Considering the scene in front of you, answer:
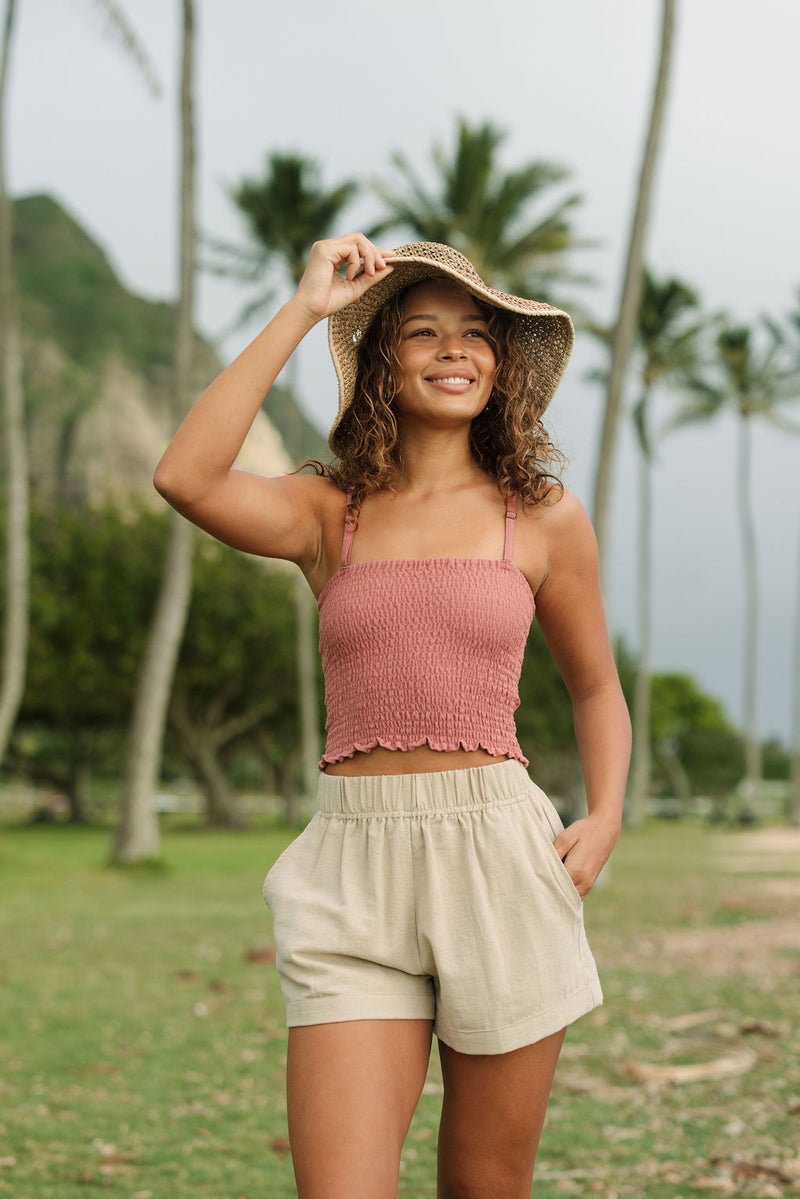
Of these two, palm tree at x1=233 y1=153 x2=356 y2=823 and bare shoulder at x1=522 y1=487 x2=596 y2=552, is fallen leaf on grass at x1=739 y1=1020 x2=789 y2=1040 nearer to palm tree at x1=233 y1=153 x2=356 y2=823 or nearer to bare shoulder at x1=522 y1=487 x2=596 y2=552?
bare shoulder at x1=522 y1=487 x2=596 y2=552

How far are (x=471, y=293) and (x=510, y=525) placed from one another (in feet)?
1.65

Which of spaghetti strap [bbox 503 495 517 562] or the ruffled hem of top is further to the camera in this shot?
spaghetti strap [bbox 503 495 517 562]

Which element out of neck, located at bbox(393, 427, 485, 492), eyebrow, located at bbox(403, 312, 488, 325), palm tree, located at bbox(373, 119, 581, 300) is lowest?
neck, located at bbox(393, 427, 485, 492)

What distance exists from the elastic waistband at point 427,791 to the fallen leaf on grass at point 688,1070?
146 inches

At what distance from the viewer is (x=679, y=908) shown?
42.5ft

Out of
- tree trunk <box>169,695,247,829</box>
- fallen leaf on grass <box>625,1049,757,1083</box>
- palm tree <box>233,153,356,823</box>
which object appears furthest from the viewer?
tree trunk <box>169,695,247,829</box>

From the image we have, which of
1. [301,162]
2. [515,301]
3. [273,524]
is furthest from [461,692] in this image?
[301,162]

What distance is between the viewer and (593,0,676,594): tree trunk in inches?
567

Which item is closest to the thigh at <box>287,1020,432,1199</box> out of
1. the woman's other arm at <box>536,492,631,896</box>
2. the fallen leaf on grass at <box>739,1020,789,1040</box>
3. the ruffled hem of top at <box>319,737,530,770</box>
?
the ruffled hem of top at <box>319,737,530,770</box>

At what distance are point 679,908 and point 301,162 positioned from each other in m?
19.6

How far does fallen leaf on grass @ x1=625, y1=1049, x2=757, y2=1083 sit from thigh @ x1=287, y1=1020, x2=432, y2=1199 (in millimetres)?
3665

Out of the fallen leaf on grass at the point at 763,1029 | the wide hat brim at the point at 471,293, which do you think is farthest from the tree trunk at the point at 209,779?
the wide hat brim at the point at 471,293

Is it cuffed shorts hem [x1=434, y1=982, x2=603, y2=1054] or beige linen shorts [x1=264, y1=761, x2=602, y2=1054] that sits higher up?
beige linen shorts [x1=264, y1=761, x2=602, y2=1054]

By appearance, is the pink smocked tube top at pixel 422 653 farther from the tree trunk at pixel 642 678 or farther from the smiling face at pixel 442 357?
the tree trunk at pixel 642 678
